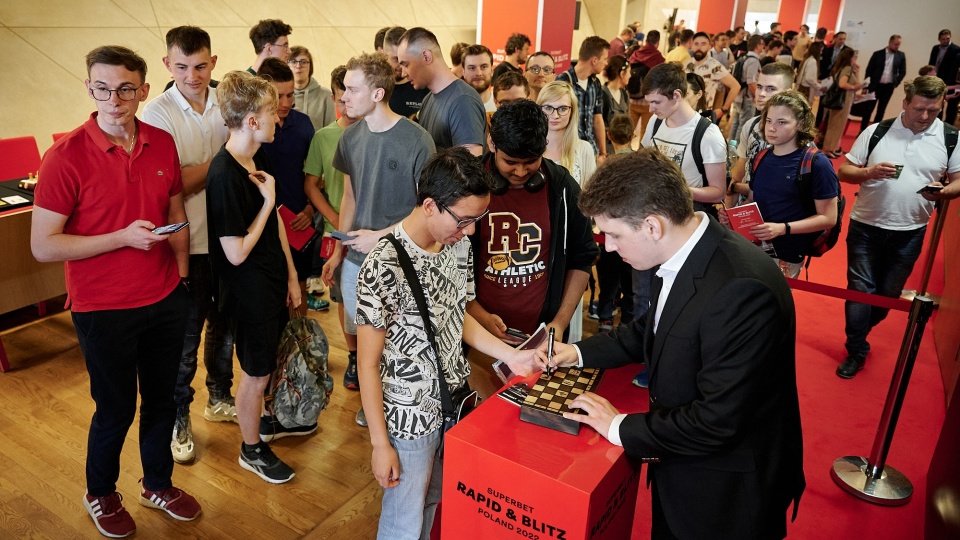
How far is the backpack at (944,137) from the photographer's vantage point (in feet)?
12.6

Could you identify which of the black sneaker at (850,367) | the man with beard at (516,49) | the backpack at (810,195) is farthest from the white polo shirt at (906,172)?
the man with beard at (516,49)

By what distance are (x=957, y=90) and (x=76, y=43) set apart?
12.7 metres

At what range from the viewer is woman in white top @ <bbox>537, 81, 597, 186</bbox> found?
347 centimetres

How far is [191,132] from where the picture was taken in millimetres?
2994

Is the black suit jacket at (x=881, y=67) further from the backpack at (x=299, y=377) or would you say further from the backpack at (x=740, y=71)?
the backpack at (x=299, y=377)

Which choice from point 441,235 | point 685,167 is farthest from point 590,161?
point 441,235

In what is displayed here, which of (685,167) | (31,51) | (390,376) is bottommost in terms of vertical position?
(390,376)

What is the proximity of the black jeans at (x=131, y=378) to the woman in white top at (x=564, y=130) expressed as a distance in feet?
6.73

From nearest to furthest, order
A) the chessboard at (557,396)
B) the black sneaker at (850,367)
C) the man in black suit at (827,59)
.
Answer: the chessboard at (557,396)
the black sneaker at (850,367)
the man in black suit at (827,59)

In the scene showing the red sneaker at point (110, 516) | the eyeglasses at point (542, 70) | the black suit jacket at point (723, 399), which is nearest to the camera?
the black suit jacket at point (723, 399)

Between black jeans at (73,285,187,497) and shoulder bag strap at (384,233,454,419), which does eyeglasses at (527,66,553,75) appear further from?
shoulder bag strap at (384,233,454,419)

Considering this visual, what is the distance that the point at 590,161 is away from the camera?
12.4 feet

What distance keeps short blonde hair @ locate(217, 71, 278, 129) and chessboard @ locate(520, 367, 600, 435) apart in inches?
63.8

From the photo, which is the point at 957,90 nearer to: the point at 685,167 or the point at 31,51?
the point at 685,167
